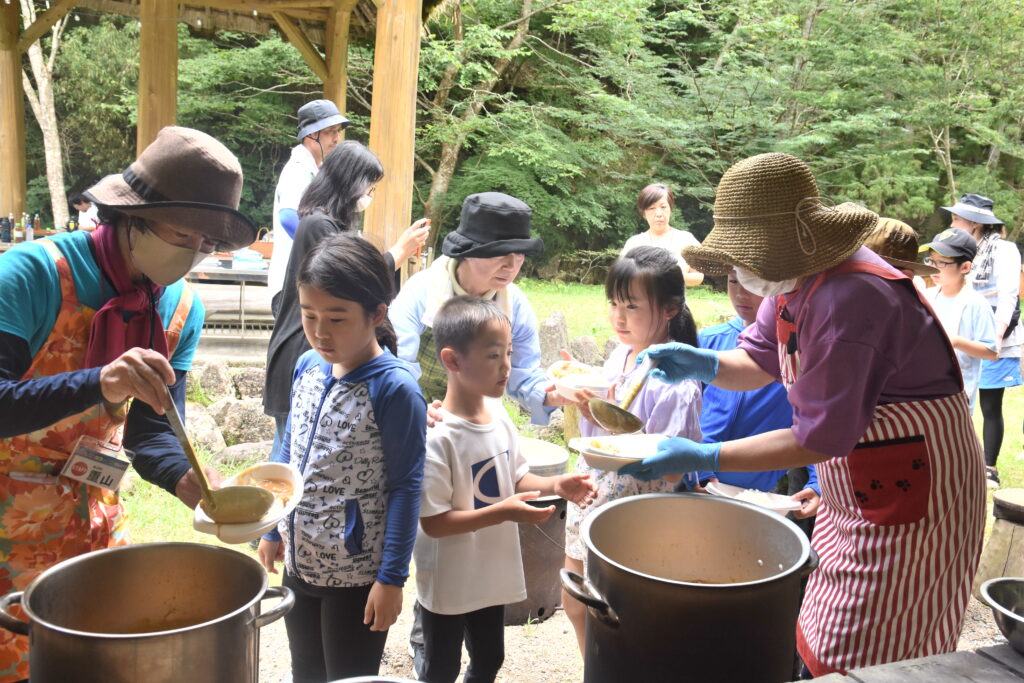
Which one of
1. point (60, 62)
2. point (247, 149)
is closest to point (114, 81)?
point (60, 62)

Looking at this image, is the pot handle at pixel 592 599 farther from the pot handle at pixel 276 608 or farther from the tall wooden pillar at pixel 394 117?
the tall wooden pillar at pixel 394 117

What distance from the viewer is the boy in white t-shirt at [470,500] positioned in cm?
218

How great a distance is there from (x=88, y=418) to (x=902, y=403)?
1.82 metres

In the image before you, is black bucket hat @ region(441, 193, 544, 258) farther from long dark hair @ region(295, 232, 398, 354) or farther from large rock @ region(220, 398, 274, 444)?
large rock @ region(220, 398, 274, 444)

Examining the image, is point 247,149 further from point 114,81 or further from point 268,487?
point 268,487

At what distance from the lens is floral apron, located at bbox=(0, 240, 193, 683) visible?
167 centimetres

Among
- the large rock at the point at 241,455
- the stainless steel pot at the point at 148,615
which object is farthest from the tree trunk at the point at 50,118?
the stainless steel pot at the point at 148,615

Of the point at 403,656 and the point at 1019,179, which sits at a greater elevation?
the point at 1019,179

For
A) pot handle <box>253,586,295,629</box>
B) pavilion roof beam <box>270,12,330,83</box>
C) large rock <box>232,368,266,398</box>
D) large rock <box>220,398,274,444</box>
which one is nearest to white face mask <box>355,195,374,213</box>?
pot handle <box>253,586,295,629</box>

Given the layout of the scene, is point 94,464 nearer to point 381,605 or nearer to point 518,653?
point 381,605

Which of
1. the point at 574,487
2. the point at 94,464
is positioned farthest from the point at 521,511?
the point at 94,464

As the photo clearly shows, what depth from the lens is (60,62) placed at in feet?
57.1

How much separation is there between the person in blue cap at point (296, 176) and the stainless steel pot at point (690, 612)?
95.3 inches

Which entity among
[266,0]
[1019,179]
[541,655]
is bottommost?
[541,655]
